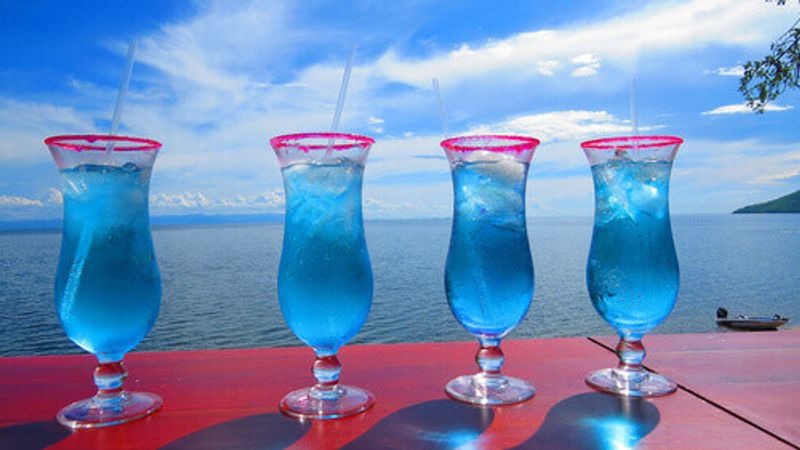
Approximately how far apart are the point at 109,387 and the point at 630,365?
1.27 metres

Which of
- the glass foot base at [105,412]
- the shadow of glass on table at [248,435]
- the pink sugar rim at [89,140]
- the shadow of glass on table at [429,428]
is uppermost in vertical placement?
the pink sugar rim at [89,140]

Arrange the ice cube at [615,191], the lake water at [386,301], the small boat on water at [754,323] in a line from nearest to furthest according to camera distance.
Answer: the ice cube at [615,191] < the lake water at [386,301] < the small boat on water at [754,323]

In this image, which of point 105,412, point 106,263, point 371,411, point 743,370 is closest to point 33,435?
point 105,412

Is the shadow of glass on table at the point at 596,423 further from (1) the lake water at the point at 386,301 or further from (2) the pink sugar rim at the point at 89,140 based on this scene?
(1) the lake water at the point at 386,301

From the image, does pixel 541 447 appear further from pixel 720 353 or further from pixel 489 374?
pixel 720 353

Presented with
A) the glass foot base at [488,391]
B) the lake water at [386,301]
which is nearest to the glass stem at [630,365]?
the glass foot base at [488,391]

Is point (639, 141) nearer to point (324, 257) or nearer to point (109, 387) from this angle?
point (324, 257)

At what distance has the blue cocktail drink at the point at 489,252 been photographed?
1.49m

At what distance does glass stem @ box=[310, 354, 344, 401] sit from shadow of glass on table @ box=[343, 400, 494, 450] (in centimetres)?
17

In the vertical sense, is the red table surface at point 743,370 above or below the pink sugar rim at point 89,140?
below

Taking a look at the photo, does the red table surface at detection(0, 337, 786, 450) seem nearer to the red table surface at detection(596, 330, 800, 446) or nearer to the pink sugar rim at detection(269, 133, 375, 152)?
the red table surface at detection(596, 330, 800, 446)

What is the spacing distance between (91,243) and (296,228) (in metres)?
0.46

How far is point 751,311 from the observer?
3788 centimetres

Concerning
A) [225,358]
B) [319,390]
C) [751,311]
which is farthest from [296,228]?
[751,311]
